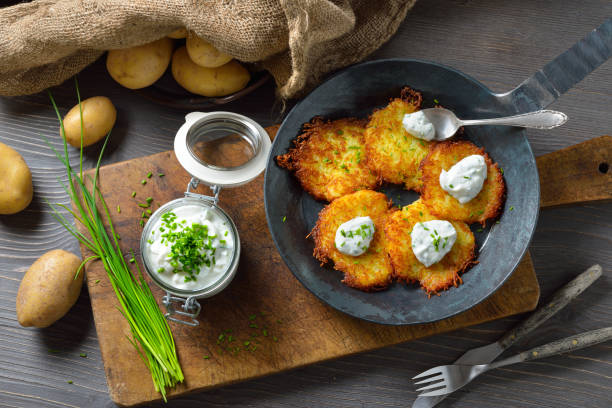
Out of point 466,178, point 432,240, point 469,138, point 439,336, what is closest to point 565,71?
point 469,138

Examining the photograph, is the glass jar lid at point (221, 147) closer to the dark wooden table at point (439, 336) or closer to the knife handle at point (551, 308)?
the dark wooden table at point (439, 336)

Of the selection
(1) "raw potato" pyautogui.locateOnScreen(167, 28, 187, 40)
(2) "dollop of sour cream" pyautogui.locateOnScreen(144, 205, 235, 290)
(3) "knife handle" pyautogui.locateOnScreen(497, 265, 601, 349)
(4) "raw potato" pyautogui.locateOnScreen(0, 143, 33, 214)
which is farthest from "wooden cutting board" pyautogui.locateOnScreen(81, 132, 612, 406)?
(1) "raw potato" pyautogui.locateOnScreen(167, 28, 187, 40)

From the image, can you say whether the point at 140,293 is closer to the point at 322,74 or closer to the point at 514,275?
the point at 322,74

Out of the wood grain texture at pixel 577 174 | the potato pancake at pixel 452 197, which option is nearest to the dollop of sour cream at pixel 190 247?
the potato pancake at pixel 452 197

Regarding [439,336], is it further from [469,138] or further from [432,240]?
[469,138]

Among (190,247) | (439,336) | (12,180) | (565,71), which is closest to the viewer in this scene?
(190,247)

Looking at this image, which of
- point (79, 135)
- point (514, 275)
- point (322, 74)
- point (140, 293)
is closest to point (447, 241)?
point (514, 275)

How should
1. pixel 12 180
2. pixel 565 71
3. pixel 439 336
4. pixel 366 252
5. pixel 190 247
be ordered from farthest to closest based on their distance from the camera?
pixel 439 336, pixel 12 180, pixel 366 252, pixel 565 71, pixel 190 247
